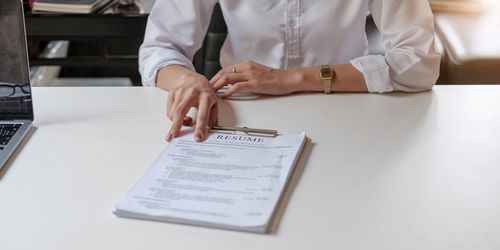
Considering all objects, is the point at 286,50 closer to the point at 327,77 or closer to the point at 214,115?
the point at 327,77

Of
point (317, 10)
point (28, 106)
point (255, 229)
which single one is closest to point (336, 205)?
point (255, 229)

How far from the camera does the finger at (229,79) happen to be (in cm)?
126

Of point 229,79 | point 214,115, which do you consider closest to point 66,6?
point 229,79

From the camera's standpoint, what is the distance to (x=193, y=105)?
1144mm

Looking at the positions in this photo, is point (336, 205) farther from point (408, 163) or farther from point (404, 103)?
point (404, 103)

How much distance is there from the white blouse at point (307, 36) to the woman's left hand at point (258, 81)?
0.15 metres

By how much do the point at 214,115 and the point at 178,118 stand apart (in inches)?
3.5

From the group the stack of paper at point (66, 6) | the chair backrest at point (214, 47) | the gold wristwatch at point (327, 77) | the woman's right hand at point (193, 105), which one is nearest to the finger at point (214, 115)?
the woman's right hand at point (193, 105)

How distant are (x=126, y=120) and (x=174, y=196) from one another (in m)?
0.35

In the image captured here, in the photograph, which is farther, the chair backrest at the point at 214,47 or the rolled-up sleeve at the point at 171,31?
the chair backrest at the point at 214,47

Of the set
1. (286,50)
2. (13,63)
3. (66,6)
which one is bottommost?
(66,6)

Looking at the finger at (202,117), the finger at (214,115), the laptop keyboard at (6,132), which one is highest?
the finger at (202,117)

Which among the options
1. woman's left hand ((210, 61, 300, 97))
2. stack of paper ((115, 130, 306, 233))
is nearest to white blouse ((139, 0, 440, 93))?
woman's left hand ((210, 61, 300, 97))

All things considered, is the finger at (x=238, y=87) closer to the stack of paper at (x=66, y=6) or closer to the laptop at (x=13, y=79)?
the laptop at (x=13, y=79)
